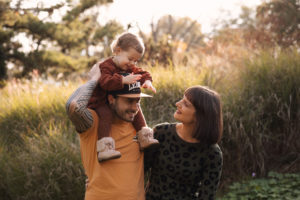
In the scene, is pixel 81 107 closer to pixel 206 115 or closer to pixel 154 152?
pixel 154 152

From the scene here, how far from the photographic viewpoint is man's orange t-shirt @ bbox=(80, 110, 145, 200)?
2.30 metres

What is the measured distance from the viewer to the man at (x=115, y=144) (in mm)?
2250

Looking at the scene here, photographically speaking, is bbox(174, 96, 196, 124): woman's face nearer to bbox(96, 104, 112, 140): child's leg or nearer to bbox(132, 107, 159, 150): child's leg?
bbox(132, 107, 159, 150): child's leg

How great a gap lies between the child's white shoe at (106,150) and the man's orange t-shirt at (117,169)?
15 cm

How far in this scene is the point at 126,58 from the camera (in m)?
2.38

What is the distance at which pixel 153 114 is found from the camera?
5.57m

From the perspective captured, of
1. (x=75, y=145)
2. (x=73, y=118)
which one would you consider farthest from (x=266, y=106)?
(x=73, y=118)

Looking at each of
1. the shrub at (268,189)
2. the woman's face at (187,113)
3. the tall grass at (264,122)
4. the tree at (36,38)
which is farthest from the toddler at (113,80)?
the tree at (36,38)

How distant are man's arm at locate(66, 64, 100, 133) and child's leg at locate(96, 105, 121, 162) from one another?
0.28 ft

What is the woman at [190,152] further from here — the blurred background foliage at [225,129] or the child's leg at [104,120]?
the blurred background foliage at [225,129]

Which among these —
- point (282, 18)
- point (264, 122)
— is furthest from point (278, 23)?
point (264, 122)

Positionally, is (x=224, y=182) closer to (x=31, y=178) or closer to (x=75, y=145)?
(x=75, y=145)

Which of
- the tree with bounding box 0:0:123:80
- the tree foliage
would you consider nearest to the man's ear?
the tree foliage

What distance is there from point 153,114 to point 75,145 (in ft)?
4.88
